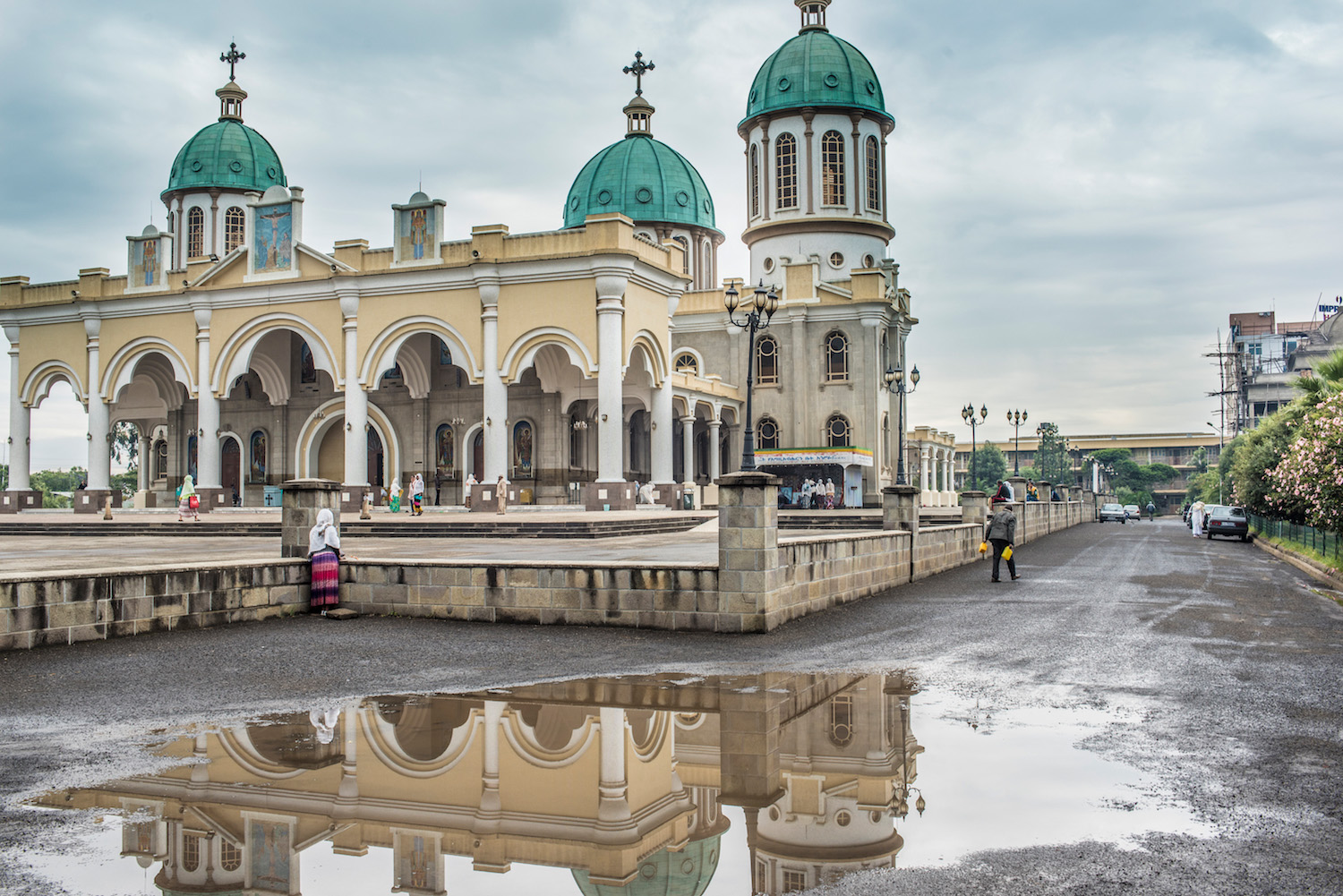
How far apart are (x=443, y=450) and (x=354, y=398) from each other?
15.6 feet

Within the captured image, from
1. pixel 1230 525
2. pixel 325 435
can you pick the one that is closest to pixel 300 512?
pixel 325 435

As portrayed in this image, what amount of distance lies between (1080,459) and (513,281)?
100784mm

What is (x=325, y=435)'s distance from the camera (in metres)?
41.2

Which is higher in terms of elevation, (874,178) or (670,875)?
(874,178)

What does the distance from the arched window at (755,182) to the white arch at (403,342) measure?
2043 centimetres

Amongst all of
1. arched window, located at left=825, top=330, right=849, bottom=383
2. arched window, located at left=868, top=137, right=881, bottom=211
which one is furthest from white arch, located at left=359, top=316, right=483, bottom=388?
arched window, located at left=868, top=137, right=881, bottom=211

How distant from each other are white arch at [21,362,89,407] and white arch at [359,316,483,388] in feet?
42.3

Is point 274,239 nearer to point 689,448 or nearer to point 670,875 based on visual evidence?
point 689,448

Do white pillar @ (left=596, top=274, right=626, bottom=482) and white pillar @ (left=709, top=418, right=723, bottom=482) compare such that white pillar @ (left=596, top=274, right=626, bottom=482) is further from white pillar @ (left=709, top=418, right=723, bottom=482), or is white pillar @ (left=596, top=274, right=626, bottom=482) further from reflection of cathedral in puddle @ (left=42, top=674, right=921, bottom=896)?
reflection of cathedral in puddle @ (left=42, top=674, right=921, bottom=896)

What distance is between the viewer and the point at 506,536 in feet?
79.3

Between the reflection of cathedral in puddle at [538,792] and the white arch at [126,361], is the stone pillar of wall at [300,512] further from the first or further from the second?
the white arch at [126,361]

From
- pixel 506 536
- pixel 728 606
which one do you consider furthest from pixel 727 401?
pixel 728 606

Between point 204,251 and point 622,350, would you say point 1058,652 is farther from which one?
point 204,251

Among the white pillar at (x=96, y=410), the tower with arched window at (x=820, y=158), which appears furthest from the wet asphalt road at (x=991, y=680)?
the tower with arched window at (x=820, y=158)
